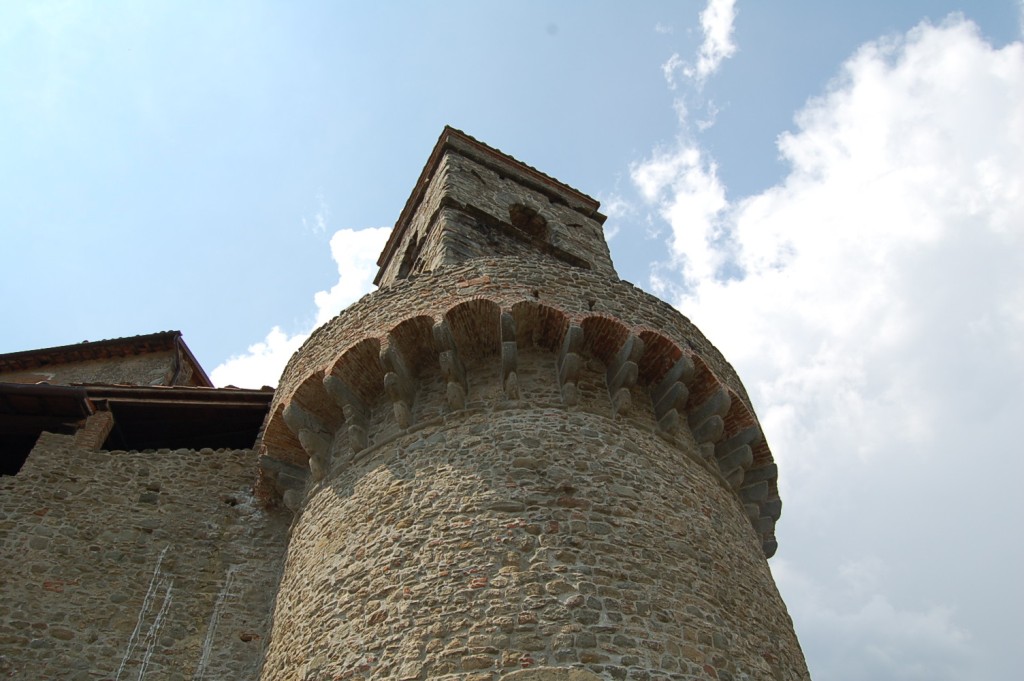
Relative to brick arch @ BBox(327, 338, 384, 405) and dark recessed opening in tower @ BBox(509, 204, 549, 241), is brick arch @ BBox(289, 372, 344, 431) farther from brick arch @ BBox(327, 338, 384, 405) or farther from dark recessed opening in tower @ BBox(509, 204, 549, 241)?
dark recessed opening in tower @ BBox(509, 204, 549, 241)

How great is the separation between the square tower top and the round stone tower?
3.62 m

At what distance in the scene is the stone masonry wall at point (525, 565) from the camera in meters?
5.51

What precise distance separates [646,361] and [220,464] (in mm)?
5464

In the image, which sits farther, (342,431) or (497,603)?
(342,431)

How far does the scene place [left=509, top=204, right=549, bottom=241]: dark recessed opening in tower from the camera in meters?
14.5

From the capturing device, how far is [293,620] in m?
6.69

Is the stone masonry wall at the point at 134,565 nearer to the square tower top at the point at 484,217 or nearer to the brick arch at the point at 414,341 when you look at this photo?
the brick arch at the point at 414,341

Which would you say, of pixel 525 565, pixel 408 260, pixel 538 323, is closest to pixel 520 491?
pixel 525 565

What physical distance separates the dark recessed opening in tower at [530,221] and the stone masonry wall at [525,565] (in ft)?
25.2

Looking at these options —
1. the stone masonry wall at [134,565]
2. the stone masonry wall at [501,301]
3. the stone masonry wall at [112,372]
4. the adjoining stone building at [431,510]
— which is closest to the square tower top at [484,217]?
the stone masonry wall at [501,301]

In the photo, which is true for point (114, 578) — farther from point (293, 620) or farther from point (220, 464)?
point (293, 620)

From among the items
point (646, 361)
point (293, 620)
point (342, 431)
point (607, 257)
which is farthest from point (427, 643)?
point (607, 257)

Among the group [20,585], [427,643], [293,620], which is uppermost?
[20,585]

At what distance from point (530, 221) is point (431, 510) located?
903 centimetres
